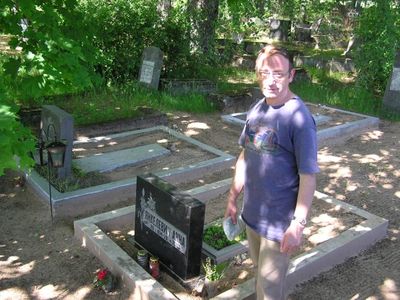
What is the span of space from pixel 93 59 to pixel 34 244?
6.47ft

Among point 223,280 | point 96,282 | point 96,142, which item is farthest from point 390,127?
point 96,282

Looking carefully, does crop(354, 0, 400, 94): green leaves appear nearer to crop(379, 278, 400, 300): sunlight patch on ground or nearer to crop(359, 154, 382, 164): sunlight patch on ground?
crop(359, 154, 382, 164): sunlight patch on ground

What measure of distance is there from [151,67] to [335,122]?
444cm

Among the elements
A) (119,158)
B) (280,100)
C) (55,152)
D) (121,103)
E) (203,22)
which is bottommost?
(119,158)

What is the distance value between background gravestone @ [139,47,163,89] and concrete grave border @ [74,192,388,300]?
6239mm

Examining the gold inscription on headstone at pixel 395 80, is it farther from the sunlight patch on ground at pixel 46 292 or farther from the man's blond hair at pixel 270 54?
the sunlight patch on ground at pixel 46 292

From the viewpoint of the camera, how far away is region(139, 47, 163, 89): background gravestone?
34.7 ft

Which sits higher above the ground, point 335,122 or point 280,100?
point 280,100

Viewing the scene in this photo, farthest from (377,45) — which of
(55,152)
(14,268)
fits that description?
(14,268)

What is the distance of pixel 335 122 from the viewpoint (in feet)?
28.9

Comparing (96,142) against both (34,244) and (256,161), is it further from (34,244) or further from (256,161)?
(256,161)

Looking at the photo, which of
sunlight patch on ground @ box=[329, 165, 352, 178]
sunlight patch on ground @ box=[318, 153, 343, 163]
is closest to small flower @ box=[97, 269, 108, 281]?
sunlight patch on ground @ box=[329, 165, 352, 178]

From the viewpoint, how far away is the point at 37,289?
3.80 meters

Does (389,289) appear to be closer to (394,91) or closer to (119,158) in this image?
(119,158)
